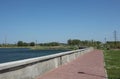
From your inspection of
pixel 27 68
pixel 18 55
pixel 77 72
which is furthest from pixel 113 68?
pixel 18 55

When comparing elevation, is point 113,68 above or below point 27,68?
below

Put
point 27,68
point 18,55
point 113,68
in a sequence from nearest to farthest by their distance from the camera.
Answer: point 27,68 → point 113,68 → point 18,55

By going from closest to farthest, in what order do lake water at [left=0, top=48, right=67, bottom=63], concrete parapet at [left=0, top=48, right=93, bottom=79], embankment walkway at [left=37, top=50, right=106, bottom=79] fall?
concrete parapet at [left=0, top=48, right=93, bottom=79]
embankment walkway at [left=37, top=50, right=106, bottom=79]
lake water at [left=0, top=48, right=67, bottom=63]

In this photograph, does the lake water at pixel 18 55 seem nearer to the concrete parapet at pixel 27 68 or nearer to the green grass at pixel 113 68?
the green grass at pixel 113 68

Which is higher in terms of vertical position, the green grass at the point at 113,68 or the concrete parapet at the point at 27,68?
the concrete parapet at the point at 27,68

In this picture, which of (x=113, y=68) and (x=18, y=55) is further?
(x=18, y=55)

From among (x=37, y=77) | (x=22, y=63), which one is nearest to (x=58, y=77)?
(x=37, y=77)

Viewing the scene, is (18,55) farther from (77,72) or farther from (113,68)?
(77,72)

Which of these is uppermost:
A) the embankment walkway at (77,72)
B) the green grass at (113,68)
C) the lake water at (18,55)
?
the embankment walkway at (77,72)

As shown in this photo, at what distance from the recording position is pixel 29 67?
1005 centimetres

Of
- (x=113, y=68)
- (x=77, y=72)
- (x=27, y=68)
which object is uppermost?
(x=27, y=68)

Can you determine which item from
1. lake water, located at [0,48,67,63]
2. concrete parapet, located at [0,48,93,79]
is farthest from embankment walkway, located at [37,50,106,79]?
lake water, located at [0,48,67,63]

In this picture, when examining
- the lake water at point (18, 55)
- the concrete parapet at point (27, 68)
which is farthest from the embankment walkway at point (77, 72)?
the lake water at point (18, 55)

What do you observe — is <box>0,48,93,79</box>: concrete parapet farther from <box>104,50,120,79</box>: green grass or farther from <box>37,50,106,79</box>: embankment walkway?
<box>104,50,120,79</box>: green grass
